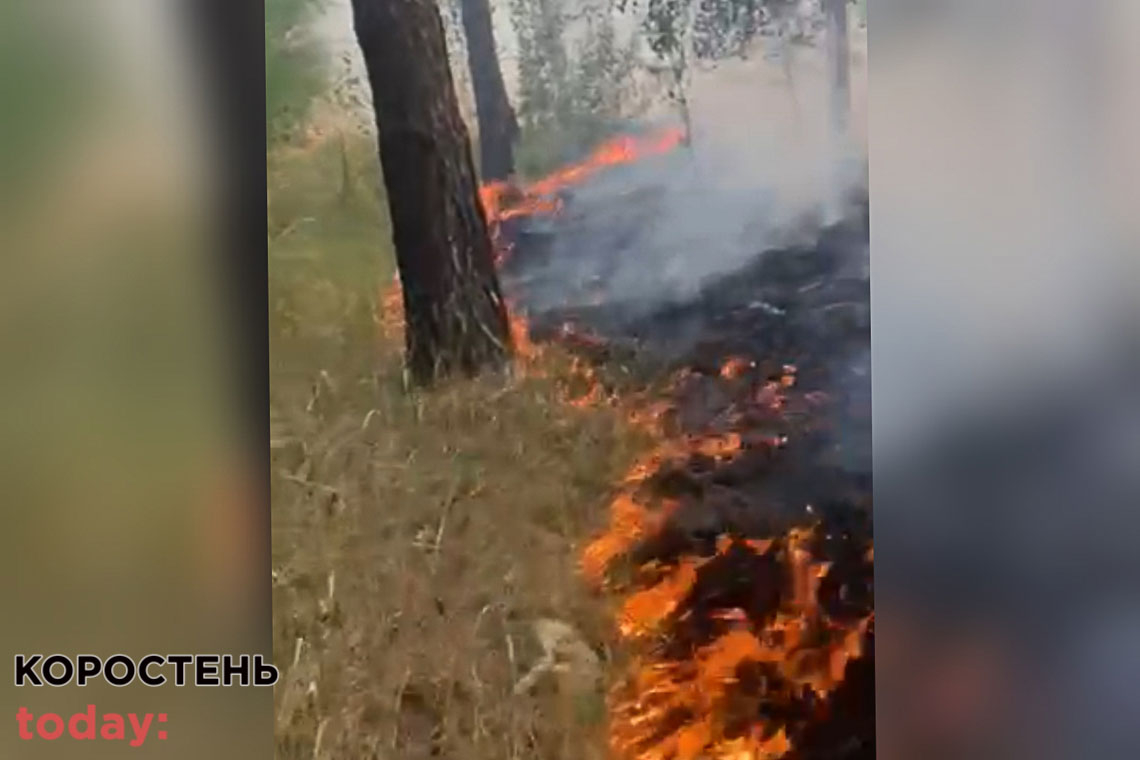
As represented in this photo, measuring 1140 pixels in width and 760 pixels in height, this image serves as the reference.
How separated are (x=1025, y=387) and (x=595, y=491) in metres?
0.45

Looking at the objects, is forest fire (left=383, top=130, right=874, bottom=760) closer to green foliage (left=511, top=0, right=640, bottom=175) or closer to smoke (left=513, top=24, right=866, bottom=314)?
smoke (left=513, top=24, right=866, bottom=314)

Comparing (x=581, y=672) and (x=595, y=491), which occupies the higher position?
(x=595, y=491)

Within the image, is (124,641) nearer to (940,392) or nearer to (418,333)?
(418,333)

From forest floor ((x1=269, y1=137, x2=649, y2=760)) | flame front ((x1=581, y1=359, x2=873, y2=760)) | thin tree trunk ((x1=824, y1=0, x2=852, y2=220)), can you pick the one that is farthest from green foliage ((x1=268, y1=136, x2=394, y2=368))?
thin tree trunk ((x1=824, y1=0, x2=852, y2=220))

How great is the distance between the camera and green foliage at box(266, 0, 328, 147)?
1.18 metres

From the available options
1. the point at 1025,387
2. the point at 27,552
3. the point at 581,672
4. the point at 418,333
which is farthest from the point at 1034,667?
the point at 27,552

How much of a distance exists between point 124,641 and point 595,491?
49cm

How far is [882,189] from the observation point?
3.93 ft

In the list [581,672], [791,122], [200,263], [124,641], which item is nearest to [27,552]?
[124,641]

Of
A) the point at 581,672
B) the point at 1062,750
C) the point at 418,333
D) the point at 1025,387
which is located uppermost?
the point at 418,333

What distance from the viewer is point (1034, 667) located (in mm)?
1208

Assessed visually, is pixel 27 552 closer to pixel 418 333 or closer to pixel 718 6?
pixel 418 333

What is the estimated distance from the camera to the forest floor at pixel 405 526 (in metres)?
1.19

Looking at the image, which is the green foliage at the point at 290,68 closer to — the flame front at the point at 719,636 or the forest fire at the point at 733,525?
the forest fire at the point at 733,525
